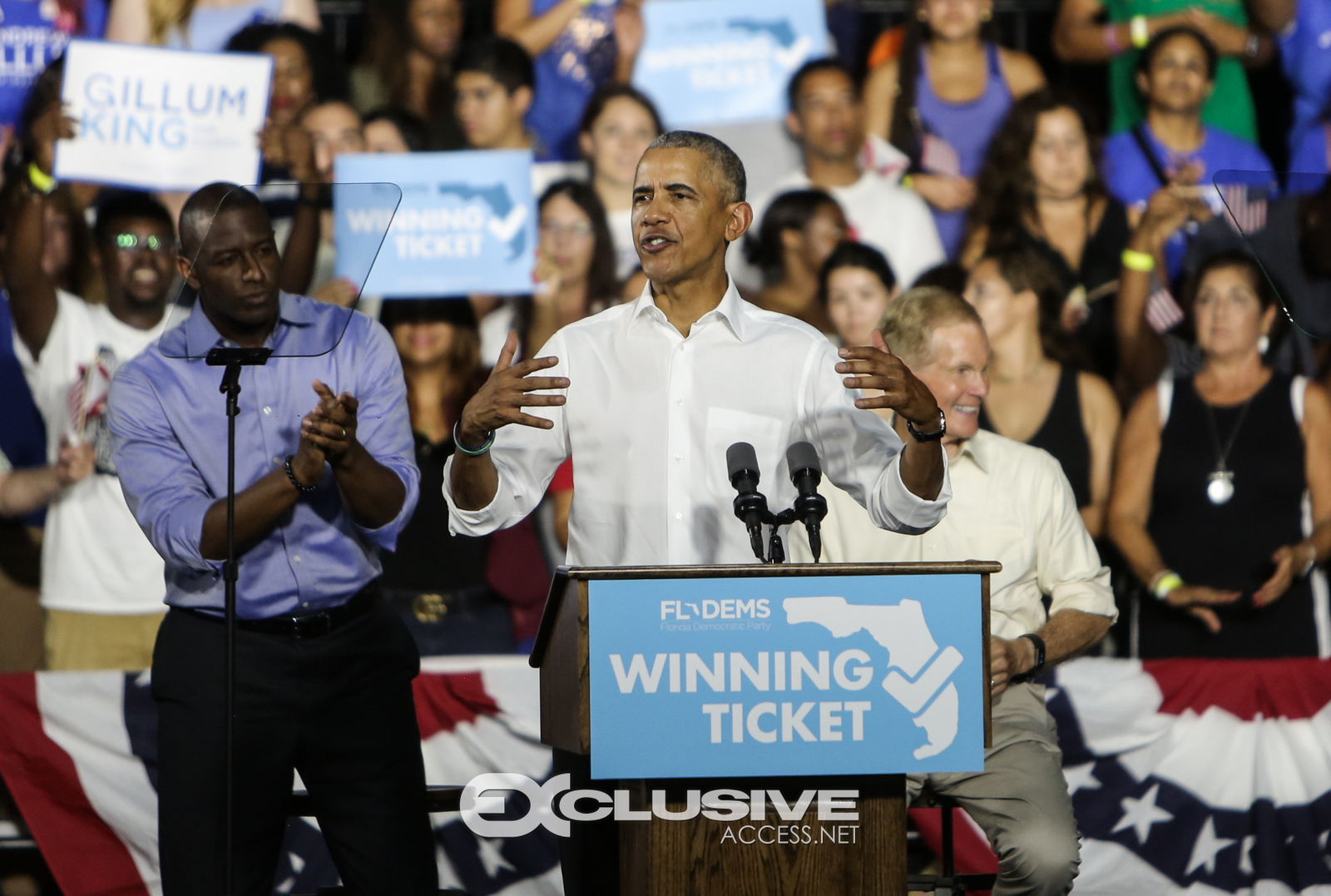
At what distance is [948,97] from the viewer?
5836mm

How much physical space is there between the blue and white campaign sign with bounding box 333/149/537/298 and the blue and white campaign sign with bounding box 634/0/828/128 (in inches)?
29.1

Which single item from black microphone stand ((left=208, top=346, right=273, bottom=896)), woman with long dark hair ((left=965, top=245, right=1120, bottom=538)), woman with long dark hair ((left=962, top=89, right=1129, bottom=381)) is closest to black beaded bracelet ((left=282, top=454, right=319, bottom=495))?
black microphone stand ((left=208, top=346, right=273, bottom=896))

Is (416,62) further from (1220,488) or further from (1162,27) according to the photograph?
(1220,488)

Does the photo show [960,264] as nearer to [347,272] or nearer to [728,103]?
[728,103]

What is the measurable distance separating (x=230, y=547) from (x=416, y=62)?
3646 mm

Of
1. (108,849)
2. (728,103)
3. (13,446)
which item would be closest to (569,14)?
(728,103)

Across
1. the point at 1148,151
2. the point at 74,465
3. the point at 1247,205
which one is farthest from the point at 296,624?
the point at 1148,151

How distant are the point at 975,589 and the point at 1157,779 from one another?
6.90 ft

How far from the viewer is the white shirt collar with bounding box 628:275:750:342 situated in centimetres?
324

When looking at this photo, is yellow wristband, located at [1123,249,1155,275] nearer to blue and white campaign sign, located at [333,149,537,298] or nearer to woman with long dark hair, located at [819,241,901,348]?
woman with long dark hair, located at [819,241,901,348]

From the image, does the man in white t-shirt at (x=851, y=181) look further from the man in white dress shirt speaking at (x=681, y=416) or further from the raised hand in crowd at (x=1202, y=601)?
the man in white dress shirt speaking at (x=681, y=416)

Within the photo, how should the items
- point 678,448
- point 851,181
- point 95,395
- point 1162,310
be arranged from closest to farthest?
1. point 678,448
2. point 95,395
3. point 1162,310
4. point 851,181

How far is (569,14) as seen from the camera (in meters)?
6.05

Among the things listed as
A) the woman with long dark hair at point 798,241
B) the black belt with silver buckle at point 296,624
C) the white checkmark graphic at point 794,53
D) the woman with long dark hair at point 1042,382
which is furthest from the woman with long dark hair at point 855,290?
the black belt with silver buckle at point 296,624
